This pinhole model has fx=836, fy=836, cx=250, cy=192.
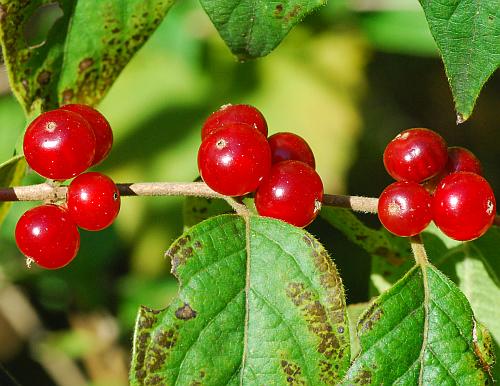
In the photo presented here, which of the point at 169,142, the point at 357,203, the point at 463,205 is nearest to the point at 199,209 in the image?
the point at 357,203

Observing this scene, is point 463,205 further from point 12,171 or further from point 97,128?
point 12,171

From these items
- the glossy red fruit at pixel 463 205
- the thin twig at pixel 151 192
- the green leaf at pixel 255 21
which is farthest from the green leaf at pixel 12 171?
the glossy red fruit at pixel 463 205

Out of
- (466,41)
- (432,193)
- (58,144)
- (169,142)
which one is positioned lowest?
(169,142)

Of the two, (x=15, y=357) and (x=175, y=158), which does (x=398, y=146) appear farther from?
(x=15, y=357)

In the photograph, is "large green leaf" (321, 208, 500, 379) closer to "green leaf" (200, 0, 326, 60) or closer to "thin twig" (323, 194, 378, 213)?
"thin twig" (323, 194, 378, 213)

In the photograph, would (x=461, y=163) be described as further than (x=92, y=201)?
Yes
